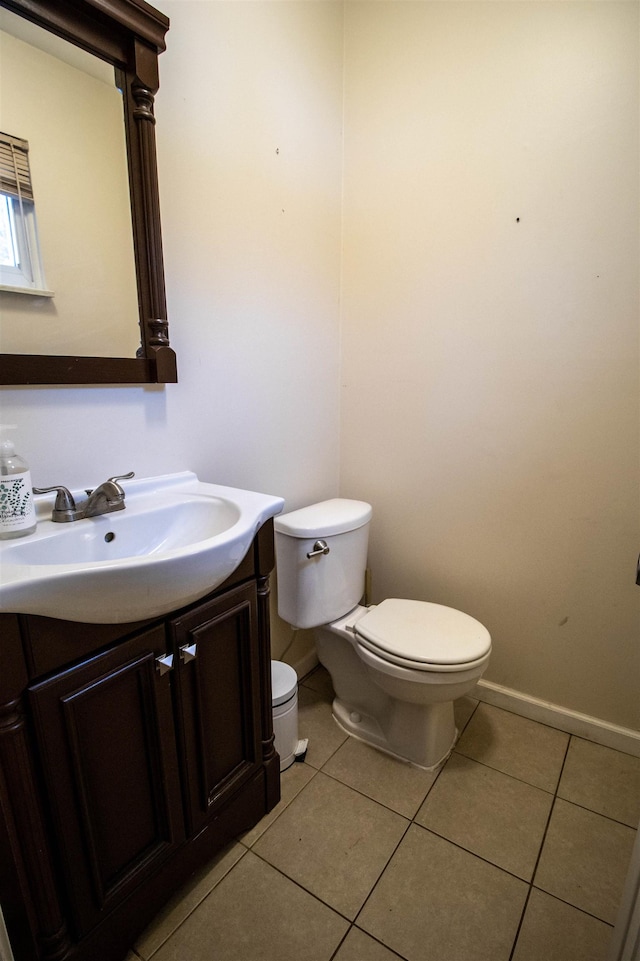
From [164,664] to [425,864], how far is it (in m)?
0.86

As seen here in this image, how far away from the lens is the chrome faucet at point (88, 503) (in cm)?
91

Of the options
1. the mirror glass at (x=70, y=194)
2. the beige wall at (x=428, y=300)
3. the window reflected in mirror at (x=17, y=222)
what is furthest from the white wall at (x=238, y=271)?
the window reflected in mirror at (x=17, y=222)

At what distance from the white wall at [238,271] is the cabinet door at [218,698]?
425 mm

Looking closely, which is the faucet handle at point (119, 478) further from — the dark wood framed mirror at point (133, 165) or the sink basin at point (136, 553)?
the dark wood framed mirror at point (133, 165)

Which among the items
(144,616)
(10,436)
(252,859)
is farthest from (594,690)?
(10,436)

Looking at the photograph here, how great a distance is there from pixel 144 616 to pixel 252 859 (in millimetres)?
818

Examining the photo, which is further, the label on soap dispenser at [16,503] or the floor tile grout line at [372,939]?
the floor tile grout line at [372,939]

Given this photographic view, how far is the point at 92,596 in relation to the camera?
670mm

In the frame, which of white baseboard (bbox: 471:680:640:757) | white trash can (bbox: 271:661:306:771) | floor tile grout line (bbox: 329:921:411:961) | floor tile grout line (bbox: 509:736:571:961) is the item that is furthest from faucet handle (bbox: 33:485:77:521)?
white baseboard (bbox: 471:680:640:757)

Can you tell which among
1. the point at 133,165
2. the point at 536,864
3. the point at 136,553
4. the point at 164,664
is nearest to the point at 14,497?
the point at 136,553

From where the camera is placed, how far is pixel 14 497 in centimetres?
81

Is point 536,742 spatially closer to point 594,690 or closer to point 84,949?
point 594,690

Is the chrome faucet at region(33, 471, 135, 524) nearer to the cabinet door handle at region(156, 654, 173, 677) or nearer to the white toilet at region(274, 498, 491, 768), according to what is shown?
the cabinet door handle at region(156, 654, 173, 677)

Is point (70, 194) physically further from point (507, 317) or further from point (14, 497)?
point (507, 317)
